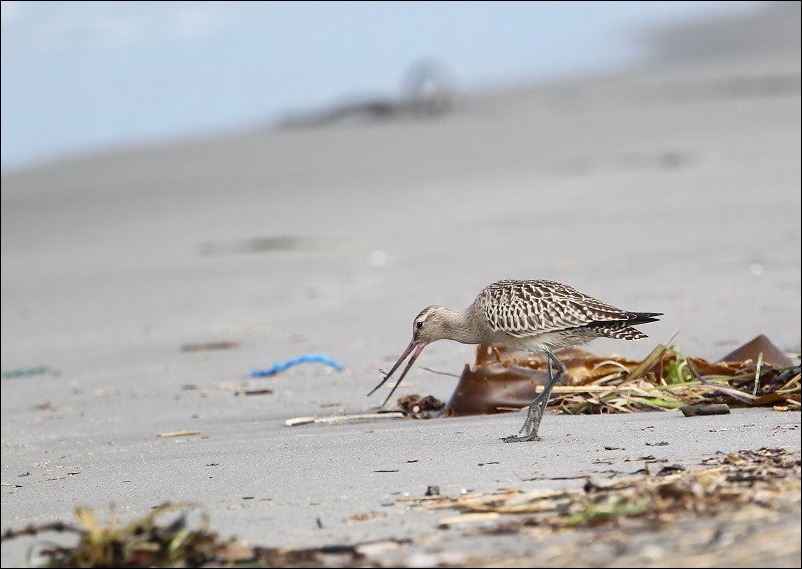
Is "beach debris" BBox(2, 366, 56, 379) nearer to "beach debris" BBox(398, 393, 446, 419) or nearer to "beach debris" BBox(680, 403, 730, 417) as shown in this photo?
"beach debris" BBox(398, 393, 446, 419)

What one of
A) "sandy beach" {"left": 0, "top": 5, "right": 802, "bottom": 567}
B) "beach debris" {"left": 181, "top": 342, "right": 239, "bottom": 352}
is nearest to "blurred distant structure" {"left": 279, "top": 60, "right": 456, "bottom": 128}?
"sandy beach" {"left": 0, "top": 5, "right": 802, "bottom": 567}

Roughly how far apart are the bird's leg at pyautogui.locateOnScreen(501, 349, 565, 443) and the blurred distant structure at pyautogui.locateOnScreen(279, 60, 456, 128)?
59.9 feet

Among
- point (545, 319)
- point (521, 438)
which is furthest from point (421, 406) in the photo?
point (521, 438)

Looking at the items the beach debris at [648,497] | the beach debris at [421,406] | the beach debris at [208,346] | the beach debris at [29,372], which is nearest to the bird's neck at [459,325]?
the beach debris at [421,406]

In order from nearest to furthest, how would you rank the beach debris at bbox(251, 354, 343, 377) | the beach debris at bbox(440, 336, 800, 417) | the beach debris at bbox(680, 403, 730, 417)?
1. the beach debris at bbox(680, 403, 730, 417)
2. the beach debris at bbox(440, 336, 800, 417)
3. the beach debris at bbox(251, 354, 343, 377)

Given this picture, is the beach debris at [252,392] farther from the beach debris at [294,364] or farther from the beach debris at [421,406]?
the beach debris at [421,406]

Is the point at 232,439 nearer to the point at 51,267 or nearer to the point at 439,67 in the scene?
the point at 51,267

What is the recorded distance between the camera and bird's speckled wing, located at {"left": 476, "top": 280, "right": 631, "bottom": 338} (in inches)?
236

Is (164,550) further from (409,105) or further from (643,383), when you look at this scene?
(409,105)

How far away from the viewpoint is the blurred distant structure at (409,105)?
24.3m

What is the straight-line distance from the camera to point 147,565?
335 centimetres

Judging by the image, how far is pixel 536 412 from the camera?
17.7ft

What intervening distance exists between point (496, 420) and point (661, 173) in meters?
10.4

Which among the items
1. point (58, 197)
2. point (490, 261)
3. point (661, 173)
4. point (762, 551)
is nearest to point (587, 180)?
point (661, 173)
